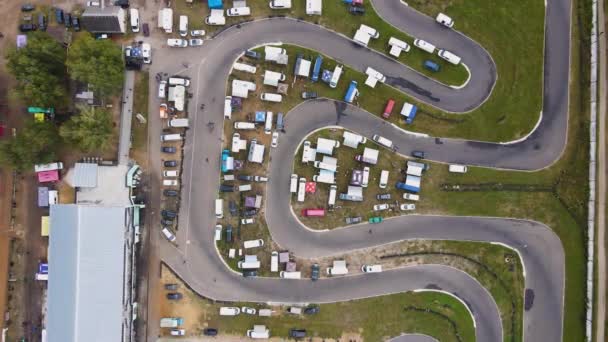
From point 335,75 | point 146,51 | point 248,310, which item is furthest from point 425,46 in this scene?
point 248,310

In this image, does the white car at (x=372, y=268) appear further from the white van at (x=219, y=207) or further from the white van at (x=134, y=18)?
the white van at (x=134, y=18)

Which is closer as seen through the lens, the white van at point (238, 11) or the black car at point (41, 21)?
the black car at point (41, 21)

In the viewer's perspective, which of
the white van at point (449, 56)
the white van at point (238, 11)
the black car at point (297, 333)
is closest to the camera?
the black car at point (297, 333)

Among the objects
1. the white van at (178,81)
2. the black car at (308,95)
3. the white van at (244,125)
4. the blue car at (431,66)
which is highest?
the blue car at (431,66)

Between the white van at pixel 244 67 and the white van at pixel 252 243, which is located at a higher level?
the white van at pixel 244 67

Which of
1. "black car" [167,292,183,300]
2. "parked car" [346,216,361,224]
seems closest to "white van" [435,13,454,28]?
"parked car" [346,216,361,224]

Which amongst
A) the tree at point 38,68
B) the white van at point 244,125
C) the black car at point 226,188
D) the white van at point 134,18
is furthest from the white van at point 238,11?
the black car at point 226,188

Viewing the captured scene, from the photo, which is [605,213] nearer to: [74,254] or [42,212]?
[74,254]

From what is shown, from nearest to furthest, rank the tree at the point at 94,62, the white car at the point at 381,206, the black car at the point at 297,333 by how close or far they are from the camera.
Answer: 1. the tree at the point at 94,62
2. the black car at the point at 297,333
3. the white car at the point at 381,206
